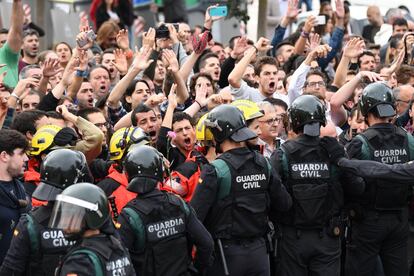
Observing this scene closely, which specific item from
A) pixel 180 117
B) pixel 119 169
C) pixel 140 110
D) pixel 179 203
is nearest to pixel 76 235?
pixel 179 203

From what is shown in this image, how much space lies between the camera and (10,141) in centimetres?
788

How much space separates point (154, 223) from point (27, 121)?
2426 millimetres

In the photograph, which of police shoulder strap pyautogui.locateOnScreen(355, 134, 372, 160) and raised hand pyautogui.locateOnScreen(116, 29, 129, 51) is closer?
police shoulder strap pyautogui.locateOnScreen(355, 134, 372, 160)

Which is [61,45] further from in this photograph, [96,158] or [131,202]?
[131,202]

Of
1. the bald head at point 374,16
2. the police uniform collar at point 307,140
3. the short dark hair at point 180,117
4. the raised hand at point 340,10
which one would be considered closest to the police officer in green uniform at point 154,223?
the police uniform collar at point 307,140

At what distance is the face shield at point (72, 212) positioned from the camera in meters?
5.82

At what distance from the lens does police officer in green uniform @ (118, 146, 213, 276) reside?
7.02 m

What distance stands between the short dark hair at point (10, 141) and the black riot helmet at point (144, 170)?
120 centimetres

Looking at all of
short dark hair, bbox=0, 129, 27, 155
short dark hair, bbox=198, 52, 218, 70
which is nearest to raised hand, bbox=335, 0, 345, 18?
short dark hair, bbox=198, 52, 218, 70

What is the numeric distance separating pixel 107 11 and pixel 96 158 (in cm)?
822

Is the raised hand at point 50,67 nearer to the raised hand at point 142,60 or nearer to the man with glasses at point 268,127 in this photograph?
the raised hand at point 142,60

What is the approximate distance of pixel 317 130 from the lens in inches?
325

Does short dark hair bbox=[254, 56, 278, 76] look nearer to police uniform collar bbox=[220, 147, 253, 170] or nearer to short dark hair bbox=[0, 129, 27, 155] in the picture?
police uniform collar bbox=[220, 147, 253, 170]

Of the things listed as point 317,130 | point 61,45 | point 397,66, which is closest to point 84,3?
point 61,45
